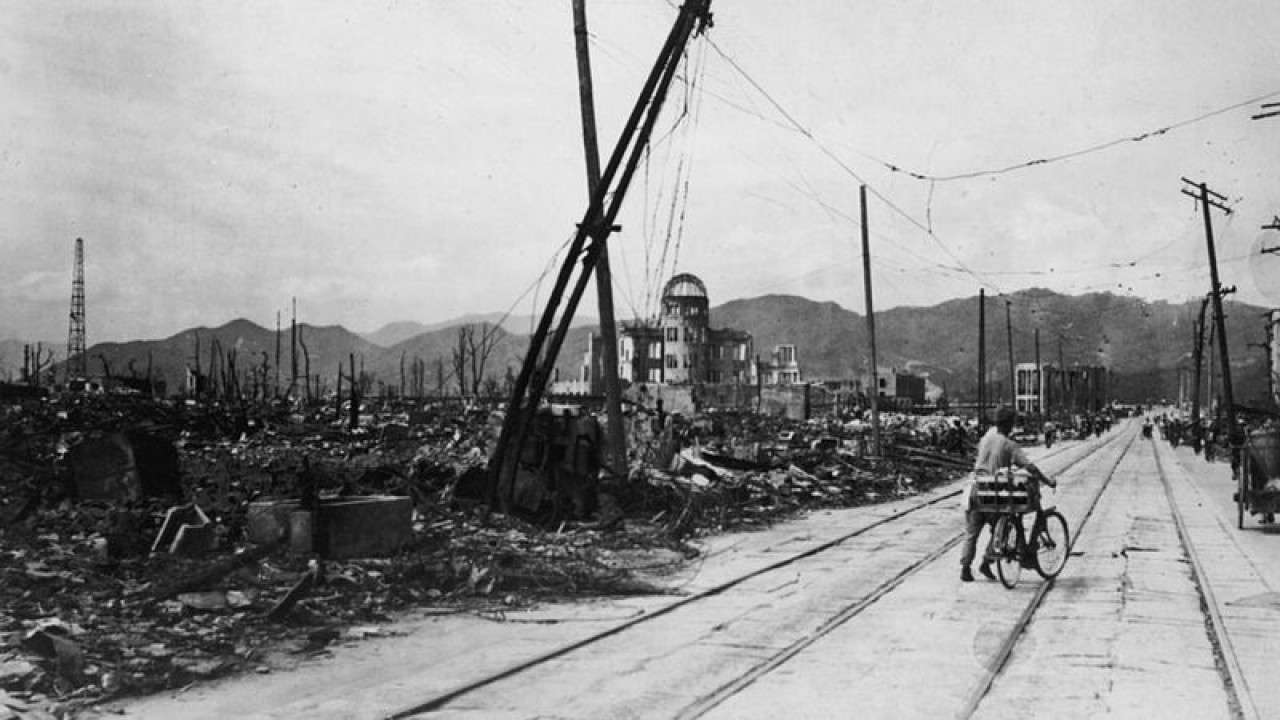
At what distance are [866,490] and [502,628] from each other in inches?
669

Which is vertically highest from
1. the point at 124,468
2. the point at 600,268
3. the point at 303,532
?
the point at 600,268

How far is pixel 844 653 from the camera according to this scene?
7.32 metres

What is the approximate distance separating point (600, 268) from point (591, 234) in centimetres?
161

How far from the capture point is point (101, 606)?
27.6 ft

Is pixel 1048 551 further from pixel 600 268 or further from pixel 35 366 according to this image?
pixel 35 366

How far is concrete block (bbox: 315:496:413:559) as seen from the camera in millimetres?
10852

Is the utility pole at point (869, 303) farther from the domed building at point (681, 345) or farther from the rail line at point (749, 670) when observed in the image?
the domed building at point (681, 345)

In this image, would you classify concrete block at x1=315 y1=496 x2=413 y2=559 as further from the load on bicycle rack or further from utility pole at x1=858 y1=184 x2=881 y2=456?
utility pole at x1=858 y1=184 x2=881 y2=456

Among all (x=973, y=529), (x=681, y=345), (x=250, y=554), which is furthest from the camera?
(x=681, y=345)

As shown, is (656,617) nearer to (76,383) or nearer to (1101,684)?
(1101,684)

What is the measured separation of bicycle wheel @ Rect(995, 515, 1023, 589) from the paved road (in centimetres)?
17

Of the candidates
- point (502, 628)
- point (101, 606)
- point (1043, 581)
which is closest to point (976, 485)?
point (1043, 581)

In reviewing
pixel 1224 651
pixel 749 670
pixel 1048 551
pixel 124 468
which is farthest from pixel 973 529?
pixel 124 468

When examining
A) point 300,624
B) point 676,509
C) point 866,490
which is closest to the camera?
point 300,624
